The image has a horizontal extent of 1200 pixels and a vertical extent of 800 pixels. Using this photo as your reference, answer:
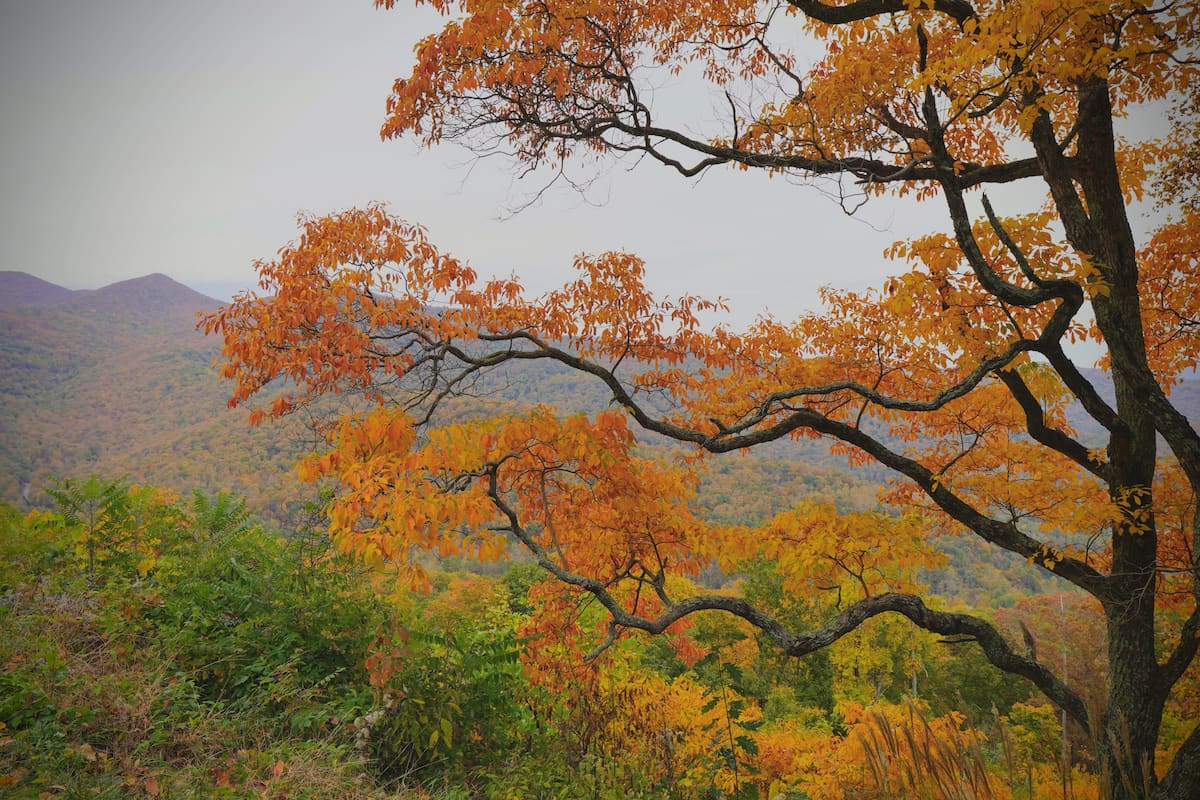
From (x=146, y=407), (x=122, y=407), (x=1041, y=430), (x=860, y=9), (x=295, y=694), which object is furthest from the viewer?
(x=146, y=407)

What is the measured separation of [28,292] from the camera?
66.7 meters

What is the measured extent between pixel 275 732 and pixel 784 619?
21.1 m

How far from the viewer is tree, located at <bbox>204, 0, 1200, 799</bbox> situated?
4363mm

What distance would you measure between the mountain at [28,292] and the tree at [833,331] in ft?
197

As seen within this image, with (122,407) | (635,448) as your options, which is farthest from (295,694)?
(122,407)

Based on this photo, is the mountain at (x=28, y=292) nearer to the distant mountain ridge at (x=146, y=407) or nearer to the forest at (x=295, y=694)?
the distant mountain ridge at (x=146, y=407)

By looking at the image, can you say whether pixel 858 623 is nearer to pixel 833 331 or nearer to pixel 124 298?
pixel 833 331

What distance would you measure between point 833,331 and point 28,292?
290 feet

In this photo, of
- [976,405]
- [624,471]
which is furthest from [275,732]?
[976,405]

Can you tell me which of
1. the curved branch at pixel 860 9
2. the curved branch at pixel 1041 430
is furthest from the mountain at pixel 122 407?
the curved branch at pixel 1041 430

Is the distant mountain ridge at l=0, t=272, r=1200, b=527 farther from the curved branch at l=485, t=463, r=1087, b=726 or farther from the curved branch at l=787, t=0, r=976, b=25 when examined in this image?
the curved branch at l=787, t=0, r=976, b=25

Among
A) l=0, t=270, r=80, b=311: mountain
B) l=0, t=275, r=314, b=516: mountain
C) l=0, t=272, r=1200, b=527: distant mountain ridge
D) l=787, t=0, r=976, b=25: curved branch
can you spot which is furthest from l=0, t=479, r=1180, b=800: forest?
l=0, t=270, r=80, b=311: mountain

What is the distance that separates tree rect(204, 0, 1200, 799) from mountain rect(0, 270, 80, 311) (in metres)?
60.0

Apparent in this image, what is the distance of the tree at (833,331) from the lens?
4.36 m
